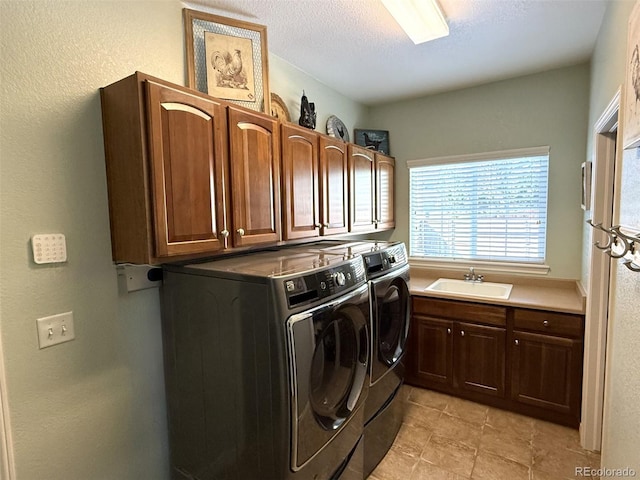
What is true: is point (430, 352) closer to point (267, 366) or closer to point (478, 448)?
point (478, 448)

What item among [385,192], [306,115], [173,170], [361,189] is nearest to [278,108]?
[306,115]

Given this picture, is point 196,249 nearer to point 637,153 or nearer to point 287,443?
point 287,443

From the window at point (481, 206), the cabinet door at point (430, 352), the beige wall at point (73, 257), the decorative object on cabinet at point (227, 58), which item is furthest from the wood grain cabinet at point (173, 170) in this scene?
the window at point (481, 206)

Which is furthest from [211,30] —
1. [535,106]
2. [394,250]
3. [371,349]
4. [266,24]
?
[535,106]

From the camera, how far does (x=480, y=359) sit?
254 centimetres

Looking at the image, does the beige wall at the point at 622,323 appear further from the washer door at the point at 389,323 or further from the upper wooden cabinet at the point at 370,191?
the upper wooden cabinet at the point at 370,191

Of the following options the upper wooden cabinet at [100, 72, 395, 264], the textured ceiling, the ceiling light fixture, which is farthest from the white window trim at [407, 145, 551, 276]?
the upper wooden cabinet at [100, 72, 395, 264]

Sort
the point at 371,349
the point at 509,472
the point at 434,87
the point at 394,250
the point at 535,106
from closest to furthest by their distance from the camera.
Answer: the point at 371,349 < the point at 509,472 < the point at 394,250 < the point at 535,106 < the point at 434,87

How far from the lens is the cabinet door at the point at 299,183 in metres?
1.97

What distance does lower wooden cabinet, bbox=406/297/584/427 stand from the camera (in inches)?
89.0

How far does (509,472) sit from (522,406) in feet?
2.09

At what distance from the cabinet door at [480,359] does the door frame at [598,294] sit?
50 centimetres

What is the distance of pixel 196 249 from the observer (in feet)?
4.73

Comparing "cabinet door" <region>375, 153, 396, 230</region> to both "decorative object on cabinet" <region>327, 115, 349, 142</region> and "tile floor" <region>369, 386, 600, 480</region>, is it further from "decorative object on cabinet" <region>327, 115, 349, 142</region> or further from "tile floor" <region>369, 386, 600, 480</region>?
"tile floor" <region>369, 386, 600, 480</region>
